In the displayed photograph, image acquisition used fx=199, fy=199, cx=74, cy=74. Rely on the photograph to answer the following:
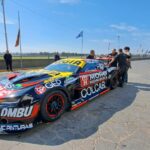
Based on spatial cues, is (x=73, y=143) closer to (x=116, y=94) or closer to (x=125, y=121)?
(x=125, y=121)

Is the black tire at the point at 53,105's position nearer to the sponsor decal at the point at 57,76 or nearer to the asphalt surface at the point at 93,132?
the asphalt surface at the point at 93,132

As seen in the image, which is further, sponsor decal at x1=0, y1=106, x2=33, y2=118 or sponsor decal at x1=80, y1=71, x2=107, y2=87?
sponsor decal at x1=80, y1=71, x2=107, y2=87

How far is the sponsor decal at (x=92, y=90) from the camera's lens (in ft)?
17.9

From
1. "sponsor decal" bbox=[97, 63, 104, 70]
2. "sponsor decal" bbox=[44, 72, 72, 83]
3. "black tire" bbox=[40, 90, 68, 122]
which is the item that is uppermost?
"sponsor decal" bbox=[97, 63, 104, 70]

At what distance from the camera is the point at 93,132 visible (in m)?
3.90

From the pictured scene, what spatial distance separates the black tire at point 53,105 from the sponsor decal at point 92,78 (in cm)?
99

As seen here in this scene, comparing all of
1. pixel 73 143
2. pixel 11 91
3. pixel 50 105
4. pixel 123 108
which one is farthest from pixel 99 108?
pixel 11 91

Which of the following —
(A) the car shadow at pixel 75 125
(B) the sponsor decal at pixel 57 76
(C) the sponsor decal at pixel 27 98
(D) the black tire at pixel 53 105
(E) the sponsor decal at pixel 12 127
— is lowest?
(A) the car shadow at pixel 75 125

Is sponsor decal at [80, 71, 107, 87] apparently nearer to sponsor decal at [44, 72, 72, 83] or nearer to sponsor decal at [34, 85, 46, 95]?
sponsor decal at [44, 72, 72, 83]

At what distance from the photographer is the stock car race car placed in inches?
145

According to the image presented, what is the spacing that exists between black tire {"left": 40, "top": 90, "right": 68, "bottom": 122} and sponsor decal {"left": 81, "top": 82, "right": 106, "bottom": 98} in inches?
34.5

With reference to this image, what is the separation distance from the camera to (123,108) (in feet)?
17.8

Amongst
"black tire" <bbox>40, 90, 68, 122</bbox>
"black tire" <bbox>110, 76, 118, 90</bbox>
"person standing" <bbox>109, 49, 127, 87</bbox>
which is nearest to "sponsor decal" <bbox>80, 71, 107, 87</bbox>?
"black tire" <bbox>110, 76, 118, 90</bbox>

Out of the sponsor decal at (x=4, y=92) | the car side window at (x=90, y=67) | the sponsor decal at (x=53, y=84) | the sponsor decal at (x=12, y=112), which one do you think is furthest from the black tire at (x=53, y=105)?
the car side window at (x=90, y=67)
